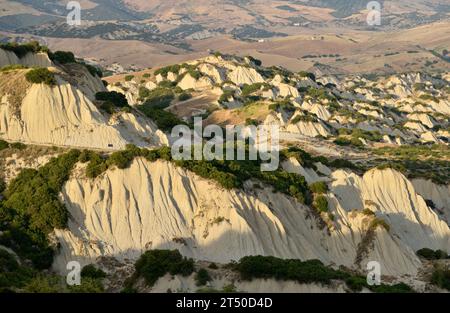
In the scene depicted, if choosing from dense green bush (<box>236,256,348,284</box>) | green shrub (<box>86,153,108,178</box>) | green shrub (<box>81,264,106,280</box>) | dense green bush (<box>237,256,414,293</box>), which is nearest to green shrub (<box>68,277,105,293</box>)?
green shrub (<box>81,264,106,280</box>)

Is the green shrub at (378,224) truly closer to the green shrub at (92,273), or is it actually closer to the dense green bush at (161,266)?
the dense green bush at (161,266)

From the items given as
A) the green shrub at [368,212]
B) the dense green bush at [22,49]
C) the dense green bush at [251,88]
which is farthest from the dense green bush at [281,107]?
the green shrub at [368,212]

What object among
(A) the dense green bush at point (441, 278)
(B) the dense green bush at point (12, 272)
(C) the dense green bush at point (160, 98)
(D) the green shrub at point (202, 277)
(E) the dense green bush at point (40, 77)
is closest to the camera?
(B) the dense green bush at point (12, 272)

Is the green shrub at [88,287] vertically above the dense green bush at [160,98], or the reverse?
the green shrub at [88,287]

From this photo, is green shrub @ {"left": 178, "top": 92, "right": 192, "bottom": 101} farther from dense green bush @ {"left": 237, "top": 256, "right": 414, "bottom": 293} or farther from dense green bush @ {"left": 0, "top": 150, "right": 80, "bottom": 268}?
dense green bush @ {"left": 237, "top": 256, "right": 414, "bottom": 293}

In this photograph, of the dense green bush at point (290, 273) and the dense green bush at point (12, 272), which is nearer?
the dense green bush at point (12, 272)

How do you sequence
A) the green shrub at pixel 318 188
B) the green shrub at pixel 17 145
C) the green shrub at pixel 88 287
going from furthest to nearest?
the green shrub at pixel 318 188, the green shrub at pixel 17 145, the green shrub at pixel 88 287
